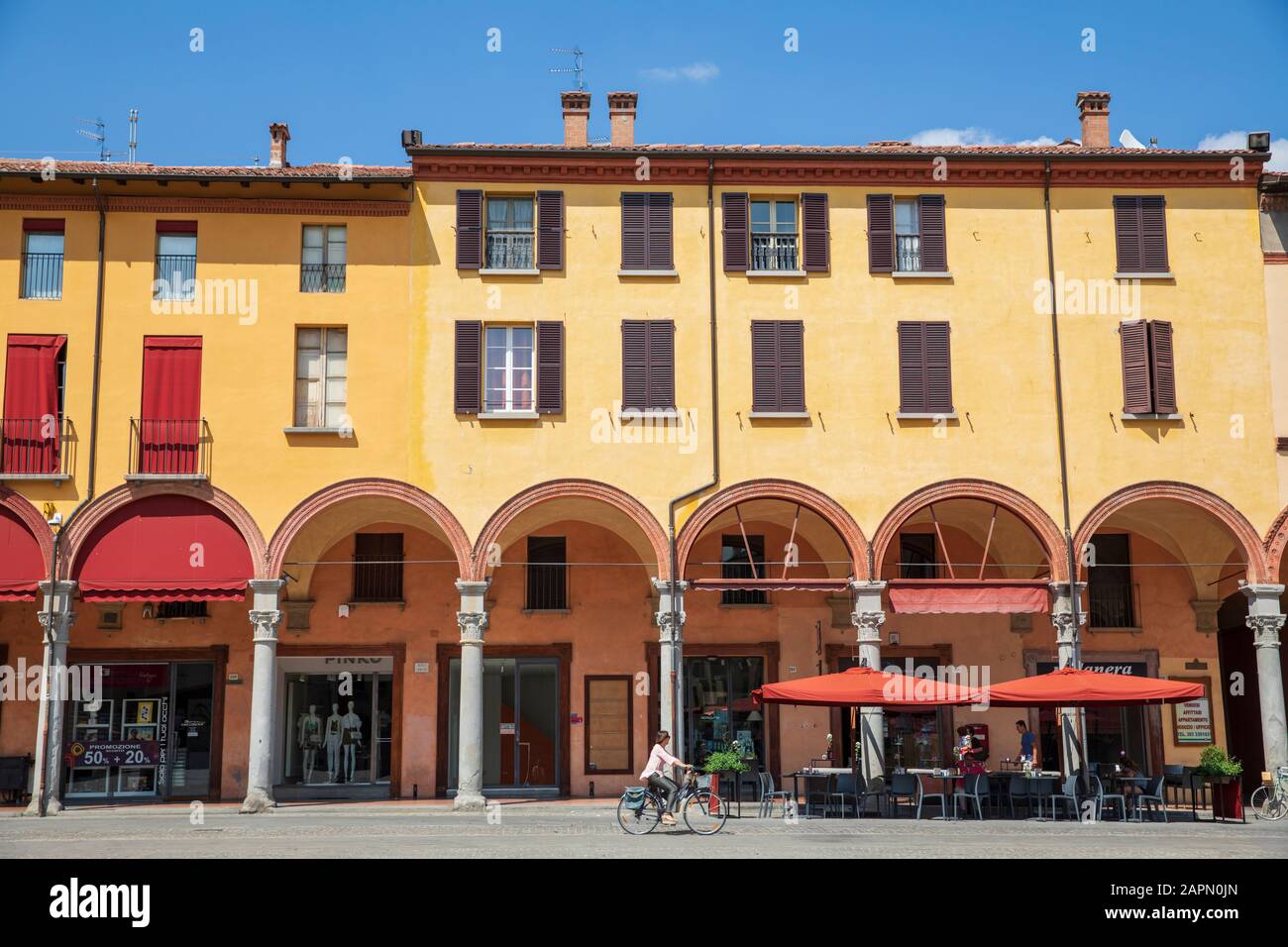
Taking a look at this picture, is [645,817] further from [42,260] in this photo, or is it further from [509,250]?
[42,260]

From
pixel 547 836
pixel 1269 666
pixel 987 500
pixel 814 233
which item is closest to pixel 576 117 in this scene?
pixel 814 233

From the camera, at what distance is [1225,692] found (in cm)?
2947

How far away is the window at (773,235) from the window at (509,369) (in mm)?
4918

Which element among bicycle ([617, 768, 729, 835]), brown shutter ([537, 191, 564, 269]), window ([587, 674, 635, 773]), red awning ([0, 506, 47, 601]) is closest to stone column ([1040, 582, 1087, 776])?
bicycle ([617, 768, 729, 835])

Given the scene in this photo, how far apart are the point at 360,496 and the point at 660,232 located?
312 inches

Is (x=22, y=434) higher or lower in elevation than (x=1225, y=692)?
higher

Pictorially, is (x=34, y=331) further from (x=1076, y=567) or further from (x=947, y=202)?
(x=1076, y=567)

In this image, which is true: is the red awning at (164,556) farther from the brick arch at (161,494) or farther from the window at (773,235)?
the window at (773,235)

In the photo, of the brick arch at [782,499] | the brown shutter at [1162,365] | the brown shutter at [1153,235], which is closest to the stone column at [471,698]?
the brick arch at [782,499]

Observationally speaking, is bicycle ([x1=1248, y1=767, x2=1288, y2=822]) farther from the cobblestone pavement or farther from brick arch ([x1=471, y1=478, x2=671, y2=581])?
brick arch ([x1=471, y1=478, x2=671, y2=581])

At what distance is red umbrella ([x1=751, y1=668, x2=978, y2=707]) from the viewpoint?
21.9m
